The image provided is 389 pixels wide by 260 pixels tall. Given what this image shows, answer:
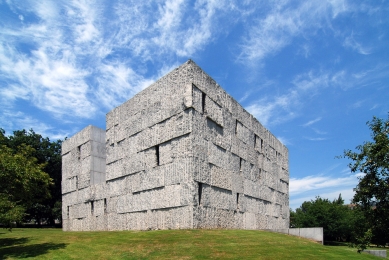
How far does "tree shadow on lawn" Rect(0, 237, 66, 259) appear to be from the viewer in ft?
48.4

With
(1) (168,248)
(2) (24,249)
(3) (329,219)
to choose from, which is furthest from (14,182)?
(3) (329,219)

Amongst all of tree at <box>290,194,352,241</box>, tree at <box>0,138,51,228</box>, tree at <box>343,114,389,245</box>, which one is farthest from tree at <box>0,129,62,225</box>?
tree at <box>343,114,389,245</box>

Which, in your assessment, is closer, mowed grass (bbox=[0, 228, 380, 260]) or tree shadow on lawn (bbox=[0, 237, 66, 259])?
mowed grass (bbox=[0, 228, 380, 260])

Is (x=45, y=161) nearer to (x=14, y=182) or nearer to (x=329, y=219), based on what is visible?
(x=14, y=182)

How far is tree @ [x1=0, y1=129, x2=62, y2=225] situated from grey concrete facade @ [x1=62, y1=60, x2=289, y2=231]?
47.5 feet

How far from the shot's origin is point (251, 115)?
30.7 m

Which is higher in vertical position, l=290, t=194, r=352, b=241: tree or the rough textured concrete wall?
the rough textured concrete wall

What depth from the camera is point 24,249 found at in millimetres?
15930

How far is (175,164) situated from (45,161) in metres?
33.9

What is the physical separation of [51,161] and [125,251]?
127 ft

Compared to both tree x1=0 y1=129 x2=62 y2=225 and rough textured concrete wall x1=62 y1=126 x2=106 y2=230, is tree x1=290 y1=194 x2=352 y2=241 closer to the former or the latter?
rough textured concrete wall x1=62 y1=126 x2=106 y2=230

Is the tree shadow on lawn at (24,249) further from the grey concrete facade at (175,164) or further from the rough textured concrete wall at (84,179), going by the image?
the rough textured concrete wall at (84,179)

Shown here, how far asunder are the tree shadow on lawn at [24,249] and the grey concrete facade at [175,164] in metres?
7.43

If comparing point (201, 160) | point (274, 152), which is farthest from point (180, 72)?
point (274, 152)
